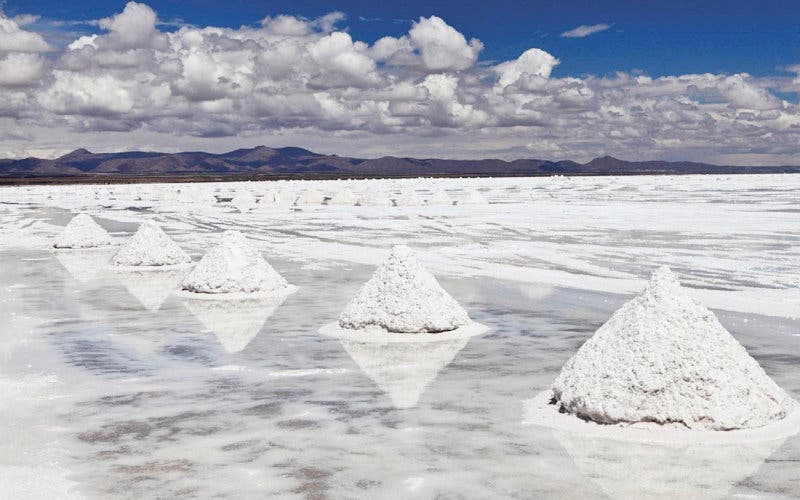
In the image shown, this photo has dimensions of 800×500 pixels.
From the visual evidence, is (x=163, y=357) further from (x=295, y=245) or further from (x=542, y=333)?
(x=295, y=245)

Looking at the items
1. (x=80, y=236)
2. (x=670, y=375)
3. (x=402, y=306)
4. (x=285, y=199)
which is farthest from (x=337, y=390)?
(x=285, y=199)

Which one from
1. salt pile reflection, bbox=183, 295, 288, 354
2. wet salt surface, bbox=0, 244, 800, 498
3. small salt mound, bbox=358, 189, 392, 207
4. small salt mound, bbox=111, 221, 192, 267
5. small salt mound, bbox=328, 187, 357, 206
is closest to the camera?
wet salt surface, bbox=0, 244, 800, 498

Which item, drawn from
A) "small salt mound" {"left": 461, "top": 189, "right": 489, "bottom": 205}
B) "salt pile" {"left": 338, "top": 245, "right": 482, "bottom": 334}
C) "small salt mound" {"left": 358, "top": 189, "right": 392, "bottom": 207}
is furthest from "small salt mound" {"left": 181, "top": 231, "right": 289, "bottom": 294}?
"small salt mound" {"left": 358, "top": 189, "right": 392, "bottom": 207}

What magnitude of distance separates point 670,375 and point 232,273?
36.6 feet

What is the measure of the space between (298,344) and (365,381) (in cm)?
257

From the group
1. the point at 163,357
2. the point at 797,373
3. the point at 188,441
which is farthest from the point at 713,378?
the point at 163,357

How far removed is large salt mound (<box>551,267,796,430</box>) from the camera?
313 inches

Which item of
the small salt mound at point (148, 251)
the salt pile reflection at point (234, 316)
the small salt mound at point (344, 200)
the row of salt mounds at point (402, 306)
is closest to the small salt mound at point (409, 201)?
the small salt mound at point (344, 200)

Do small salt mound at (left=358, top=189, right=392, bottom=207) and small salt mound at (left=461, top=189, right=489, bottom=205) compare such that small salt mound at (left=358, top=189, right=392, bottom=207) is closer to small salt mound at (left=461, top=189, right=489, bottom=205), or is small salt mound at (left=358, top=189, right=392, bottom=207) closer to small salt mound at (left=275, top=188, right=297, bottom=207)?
small salt mound at (left=461, top=189, right=489, bottom=205)

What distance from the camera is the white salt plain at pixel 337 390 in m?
6.81

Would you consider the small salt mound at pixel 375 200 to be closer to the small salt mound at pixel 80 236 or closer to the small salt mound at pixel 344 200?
the small salt mound at pixel 344 200

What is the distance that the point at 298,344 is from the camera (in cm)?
1252

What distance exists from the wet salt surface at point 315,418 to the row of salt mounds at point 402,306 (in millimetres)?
664

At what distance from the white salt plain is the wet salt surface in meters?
0.03
